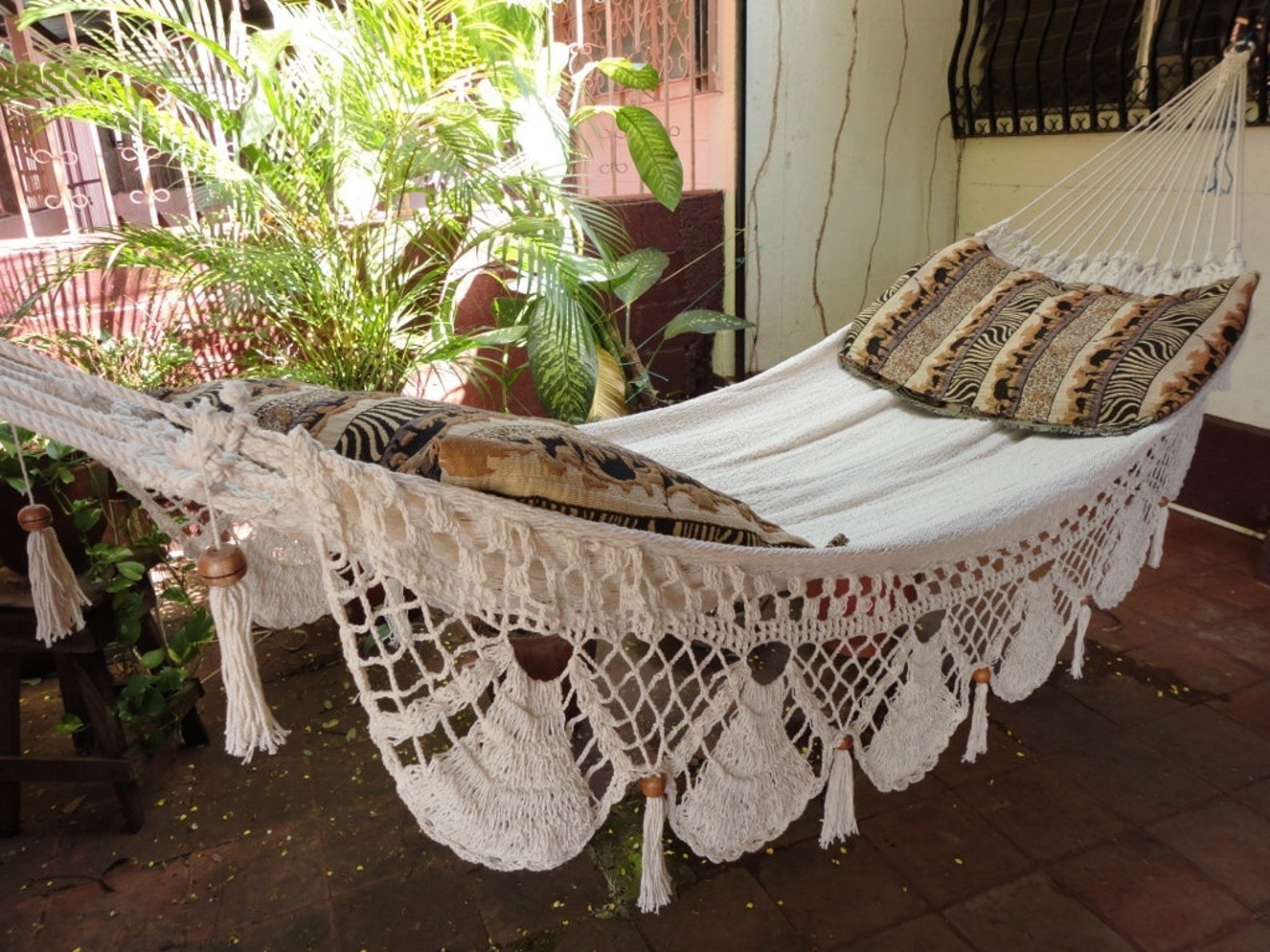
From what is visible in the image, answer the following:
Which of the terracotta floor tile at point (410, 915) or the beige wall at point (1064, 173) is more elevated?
the beige wall at point (1064, 173)

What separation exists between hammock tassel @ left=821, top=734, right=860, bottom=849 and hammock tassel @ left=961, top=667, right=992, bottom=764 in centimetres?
26

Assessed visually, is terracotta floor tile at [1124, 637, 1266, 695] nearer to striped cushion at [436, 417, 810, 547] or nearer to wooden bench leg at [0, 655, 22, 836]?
striped cushion at [436, 417, 810, 547]

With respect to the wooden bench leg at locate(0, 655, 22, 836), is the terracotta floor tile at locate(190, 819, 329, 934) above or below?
below

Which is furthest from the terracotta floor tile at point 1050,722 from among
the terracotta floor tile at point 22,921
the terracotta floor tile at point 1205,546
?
the terracotta floor tile at point 22,921

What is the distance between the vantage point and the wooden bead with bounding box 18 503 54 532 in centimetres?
126

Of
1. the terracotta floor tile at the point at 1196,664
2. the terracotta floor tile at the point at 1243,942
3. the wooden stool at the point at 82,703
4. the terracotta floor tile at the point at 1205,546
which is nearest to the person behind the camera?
the terracotta floor tile at the point at 1243,942

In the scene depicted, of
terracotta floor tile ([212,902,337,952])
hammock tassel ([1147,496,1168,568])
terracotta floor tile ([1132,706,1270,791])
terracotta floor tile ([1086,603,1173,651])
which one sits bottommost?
terracotta floor tile ([1086,603,1173,651])

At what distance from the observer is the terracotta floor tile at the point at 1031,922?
4.11 ft

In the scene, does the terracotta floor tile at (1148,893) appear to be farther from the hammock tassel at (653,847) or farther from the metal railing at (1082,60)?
the metal railing at (1082,60)

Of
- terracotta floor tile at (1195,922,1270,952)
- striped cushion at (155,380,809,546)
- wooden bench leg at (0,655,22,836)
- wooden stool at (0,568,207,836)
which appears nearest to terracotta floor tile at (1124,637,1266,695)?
terracotta floor tile at (1195,922,1270,952)

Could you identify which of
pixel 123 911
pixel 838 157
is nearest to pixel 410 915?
pixel 123 911

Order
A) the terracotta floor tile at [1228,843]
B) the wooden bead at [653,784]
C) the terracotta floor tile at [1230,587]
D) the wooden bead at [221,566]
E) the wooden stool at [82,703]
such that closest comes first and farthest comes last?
the wooden bead at [221,566]
the wooden bead at [653,784]
the terracotta floor tile at [1228,843]
the wooden stool at [82,703]
the terracotta floor tile at [1230,587]

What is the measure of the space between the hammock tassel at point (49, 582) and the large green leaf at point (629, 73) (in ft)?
5.61

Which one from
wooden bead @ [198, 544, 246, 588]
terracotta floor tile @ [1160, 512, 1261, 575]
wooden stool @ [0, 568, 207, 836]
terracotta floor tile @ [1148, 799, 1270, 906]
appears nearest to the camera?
wooden bead @ [198, 544, 246, 588]
